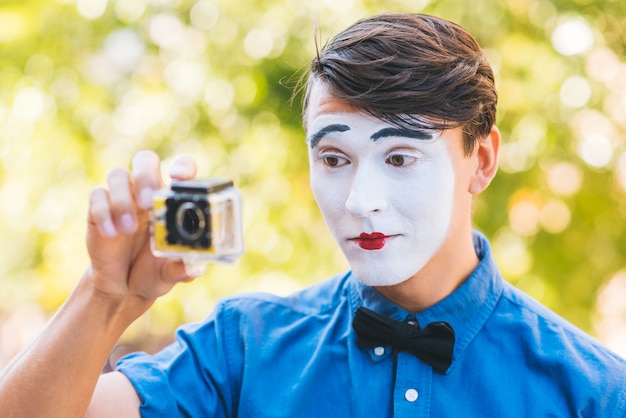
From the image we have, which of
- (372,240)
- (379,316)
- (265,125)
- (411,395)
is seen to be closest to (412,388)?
(411,395)

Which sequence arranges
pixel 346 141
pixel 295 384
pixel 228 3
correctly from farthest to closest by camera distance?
pixel 228 3 → pixel 295 384 → pixel 346 141

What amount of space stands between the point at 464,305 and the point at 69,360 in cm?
76

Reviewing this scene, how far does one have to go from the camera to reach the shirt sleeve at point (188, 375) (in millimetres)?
1587

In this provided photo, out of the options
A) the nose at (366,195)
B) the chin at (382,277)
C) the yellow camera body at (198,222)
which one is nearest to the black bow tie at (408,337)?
the chin at (382,277)

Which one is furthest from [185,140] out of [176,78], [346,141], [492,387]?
[492,387]

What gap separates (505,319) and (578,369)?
0.56 ft

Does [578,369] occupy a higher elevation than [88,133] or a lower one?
lower

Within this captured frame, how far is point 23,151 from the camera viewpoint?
2.65 metres

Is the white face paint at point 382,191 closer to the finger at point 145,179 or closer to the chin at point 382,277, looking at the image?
the chin at point 382,277

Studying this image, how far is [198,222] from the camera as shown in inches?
47.9

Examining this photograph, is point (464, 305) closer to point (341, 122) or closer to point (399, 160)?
point (399, 160)

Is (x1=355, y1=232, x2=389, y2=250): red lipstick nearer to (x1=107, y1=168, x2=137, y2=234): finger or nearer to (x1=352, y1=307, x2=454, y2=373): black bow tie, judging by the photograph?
(x1=352, y1=307, x2=454, y2=373): black bow tie

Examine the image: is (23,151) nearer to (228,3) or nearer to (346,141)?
(228,3)

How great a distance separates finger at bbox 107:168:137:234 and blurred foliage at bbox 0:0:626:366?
3.96ft
